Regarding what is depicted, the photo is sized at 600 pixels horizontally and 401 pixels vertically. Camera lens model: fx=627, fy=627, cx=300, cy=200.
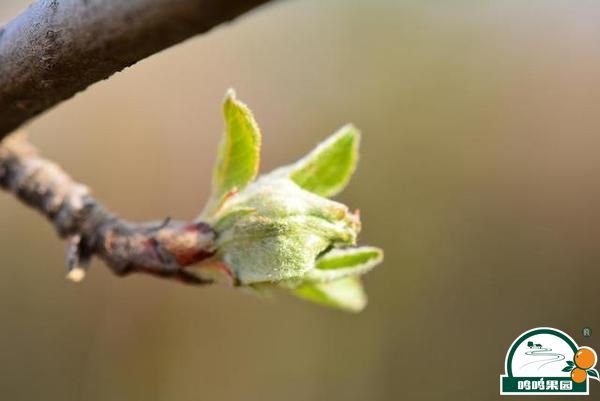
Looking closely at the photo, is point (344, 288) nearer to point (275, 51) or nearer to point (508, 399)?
point (508, 399)

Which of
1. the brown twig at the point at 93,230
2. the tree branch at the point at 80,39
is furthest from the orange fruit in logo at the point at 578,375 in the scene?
the tree branch at the point at 80,39

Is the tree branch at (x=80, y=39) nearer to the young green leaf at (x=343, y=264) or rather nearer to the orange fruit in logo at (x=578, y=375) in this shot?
the young green leaf at (x=343, y=264)

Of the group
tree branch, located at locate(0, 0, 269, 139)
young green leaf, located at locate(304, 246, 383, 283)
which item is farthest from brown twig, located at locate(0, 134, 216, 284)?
tree branch, located at locate(0, 0, 269, 139)

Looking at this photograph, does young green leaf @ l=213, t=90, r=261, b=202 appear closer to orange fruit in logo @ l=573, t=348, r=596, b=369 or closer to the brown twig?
the brown twig

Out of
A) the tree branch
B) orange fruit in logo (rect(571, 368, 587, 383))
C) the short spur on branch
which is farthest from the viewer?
orange fruit in logo (rect(571, 368, 587, 383))

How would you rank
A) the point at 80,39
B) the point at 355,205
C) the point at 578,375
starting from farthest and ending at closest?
the point at 355,205 → the point at 578,375 → the point at 80,39

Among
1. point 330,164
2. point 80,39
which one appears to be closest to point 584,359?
point 330,164

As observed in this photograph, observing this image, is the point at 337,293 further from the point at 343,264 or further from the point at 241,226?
the point at 241,226
